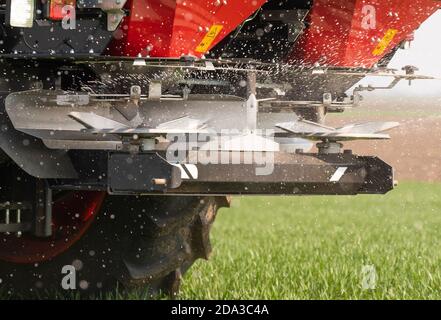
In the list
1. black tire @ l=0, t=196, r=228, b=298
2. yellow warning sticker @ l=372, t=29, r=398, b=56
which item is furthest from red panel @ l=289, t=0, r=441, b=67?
black tire @ l=0, t=196, r=228, b=298

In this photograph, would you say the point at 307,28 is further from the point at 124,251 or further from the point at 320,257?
the point at 320,257

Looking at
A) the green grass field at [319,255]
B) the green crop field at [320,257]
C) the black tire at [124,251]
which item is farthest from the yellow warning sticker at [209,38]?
the green grass field at [319,255]

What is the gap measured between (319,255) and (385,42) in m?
3.00

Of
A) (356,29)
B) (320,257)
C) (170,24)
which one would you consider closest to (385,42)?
(356,29)

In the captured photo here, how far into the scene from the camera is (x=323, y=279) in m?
6.72

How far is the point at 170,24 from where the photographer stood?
15.3 feet

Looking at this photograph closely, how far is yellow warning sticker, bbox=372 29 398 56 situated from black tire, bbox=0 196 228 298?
106 cm

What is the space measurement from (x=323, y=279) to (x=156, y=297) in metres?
1.20

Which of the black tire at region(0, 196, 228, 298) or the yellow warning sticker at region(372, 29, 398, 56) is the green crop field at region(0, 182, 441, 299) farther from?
the yellow warning sticker at region(372, 29, 398, 56)

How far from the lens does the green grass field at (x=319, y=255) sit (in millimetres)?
6453

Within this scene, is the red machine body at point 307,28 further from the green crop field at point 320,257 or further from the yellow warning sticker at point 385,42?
the green crop field at point 320,257

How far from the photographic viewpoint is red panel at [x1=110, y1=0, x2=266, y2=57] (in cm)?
463

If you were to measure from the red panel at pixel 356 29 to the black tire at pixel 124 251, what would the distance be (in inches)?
34.7

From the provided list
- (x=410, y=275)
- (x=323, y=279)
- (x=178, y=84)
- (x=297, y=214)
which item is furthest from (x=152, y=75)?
(x=297, y=214)
